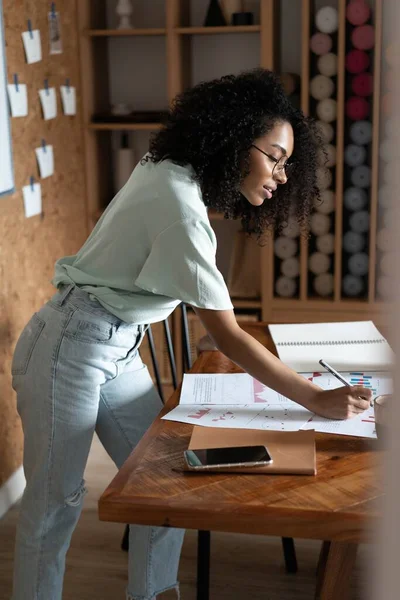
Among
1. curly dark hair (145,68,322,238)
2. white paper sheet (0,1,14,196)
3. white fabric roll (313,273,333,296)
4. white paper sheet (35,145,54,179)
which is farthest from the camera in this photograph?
white fabric roll (313,273,333,296)

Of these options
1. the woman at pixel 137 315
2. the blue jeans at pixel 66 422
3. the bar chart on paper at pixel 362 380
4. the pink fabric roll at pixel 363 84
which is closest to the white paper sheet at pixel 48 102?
the pink fabric roll at pixel 363 84

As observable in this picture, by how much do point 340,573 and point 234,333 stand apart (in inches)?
21.2

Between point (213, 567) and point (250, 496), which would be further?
point (213, 567)

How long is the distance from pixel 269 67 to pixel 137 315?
187 cm

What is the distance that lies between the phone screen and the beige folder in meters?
0.01

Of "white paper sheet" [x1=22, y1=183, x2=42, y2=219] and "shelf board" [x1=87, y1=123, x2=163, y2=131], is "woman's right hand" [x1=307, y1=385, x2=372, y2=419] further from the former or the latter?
"shelf board" [x1=87, y1=123, x2=163, y2=131]

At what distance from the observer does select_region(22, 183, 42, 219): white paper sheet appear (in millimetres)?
2834

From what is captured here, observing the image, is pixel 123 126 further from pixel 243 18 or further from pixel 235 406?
pixel 235 406

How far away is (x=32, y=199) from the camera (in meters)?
2.89

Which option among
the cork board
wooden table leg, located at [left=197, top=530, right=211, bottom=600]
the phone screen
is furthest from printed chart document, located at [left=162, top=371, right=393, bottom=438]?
the cork board

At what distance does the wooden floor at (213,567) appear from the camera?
2223 millimetres

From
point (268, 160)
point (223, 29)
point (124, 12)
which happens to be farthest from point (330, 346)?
point (124, 12)

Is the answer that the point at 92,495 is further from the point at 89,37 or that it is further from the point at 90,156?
the point at 89,37

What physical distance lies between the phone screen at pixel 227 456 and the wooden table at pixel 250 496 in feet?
0.08
